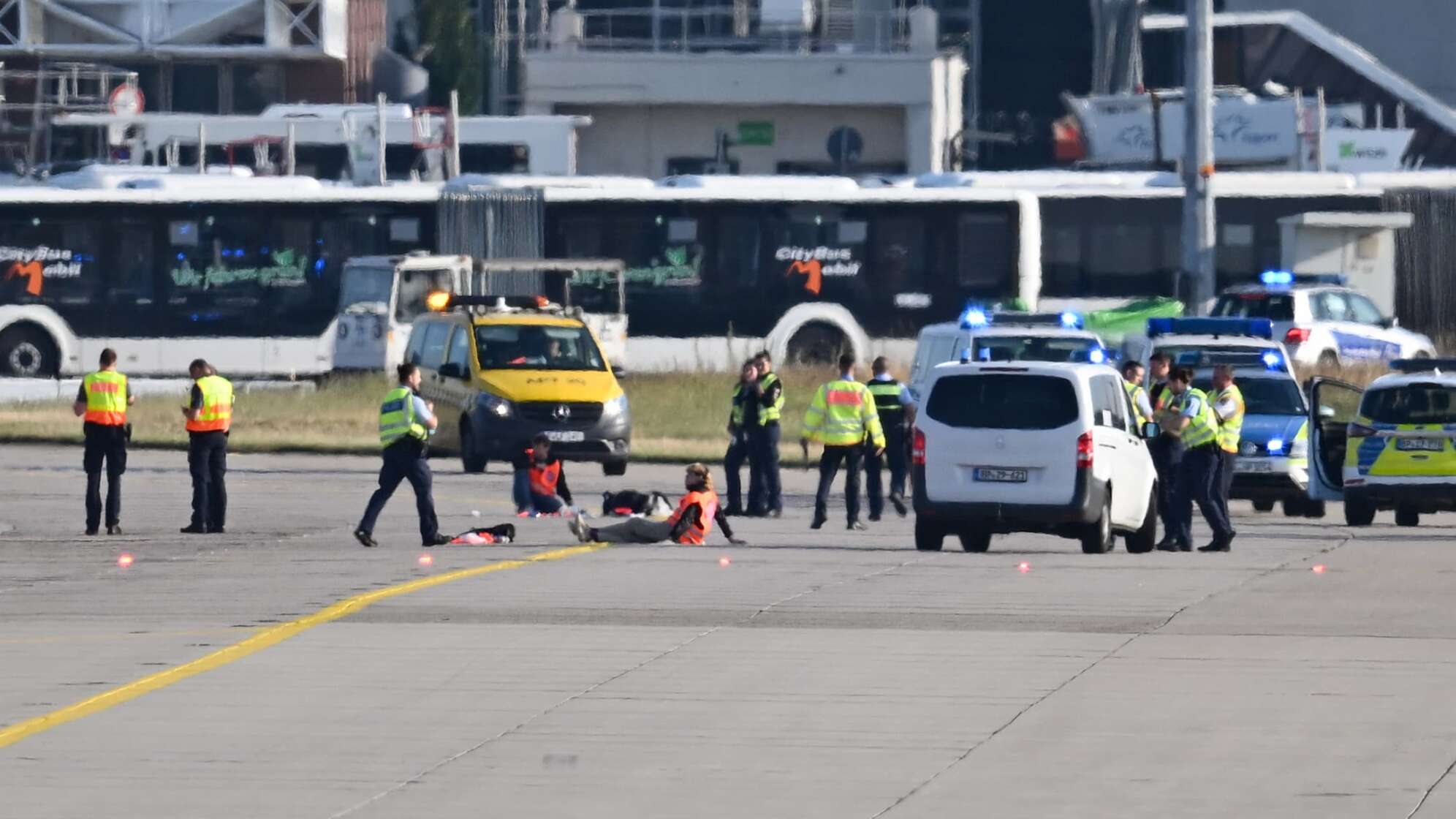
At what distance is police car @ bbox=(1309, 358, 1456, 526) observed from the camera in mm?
25578

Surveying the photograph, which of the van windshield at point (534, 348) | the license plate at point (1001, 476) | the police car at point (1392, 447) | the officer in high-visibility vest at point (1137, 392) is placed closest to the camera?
the license plate at point (1001, 476)

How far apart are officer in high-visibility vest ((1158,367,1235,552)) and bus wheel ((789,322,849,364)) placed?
20879mm

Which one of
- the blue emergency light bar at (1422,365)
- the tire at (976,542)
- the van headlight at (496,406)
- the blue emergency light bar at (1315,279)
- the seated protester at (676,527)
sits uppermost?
the blue emergency light bar at (1315,279)

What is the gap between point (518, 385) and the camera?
3128cm

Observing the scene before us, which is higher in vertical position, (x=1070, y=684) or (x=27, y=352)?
(x=27, y=352)

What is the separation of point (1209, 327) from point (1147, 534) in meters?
7.05

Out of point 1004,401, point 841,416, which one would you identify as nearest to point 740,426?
point 841,416

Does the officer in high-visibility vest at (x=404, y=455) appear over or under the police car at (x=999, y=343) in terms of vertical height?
under

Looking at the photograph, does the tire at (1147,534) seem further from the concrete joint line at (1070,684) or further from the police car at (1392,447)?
the police car at (1392,447)

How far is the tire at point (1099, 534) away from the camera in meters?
22.0

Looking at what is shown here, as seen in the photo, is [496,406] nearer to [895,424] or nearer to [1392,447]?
[895,424]

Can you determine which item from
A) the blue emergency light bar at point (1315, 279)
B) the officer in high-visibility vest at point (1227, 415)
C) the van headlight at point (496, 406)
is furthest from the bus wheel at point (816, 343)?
the officer in high-visibility vest at point (1227, 415)

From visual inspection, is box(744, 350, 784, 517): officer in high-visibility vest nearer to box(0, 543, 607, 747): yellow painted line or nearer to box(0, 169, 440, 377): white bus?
box(0, 543, 607, 747): yellow painted line

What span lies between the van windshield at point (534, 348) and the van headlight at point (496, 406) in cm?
59
